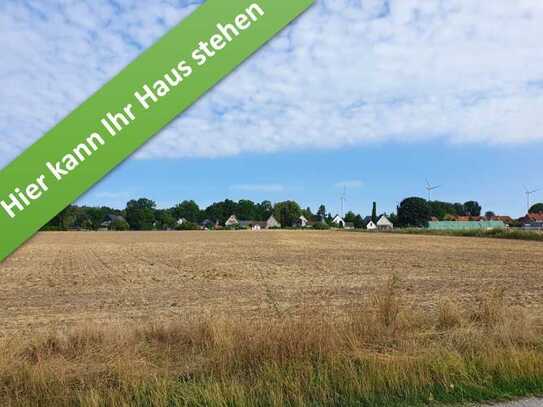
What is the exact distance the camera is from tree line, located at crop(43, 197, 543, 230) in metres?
128

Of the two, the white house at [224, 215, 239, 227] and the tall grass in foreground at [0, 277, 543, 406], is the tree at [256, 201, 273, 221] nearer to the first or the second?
the white house at [224, 215, 239, 227]

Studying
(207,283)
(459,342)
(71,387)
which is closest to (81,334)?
(71,387)

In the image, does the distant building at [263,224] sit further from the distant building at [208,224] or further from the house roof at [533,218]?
the house roof at [533,218]

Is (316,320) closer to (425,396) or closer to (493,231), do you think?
(425,396)

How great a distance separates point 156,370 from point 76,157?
98.3 inches

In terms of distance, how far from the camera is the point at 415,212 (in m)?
144

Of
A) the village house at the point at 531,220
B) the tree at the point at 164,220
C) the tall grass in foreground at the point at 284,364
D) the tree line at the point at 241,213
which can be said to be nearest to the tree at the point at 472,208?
the tree line at the point at 241,213

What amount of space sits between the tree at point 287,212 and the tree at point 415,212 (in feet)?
128

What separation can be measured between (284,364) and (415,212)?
147m

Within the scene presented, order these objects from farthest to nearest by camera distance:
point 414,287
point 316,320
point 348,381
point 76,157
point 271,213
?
point 271,213 < point 414,287 < point 316,320 < point 348,381 < point 76,157

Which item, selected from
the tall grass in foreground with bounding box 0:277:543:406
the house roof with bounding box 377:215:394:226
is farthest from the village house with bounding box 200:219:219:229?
the tall grass in foreground with bounding box 0:277:543:406

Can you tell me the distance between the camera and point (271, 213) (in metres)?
180

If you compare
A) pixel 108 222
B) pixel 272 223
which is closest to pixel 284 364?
pixel 108 222

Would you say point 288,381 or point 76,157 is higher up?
point 76,157
